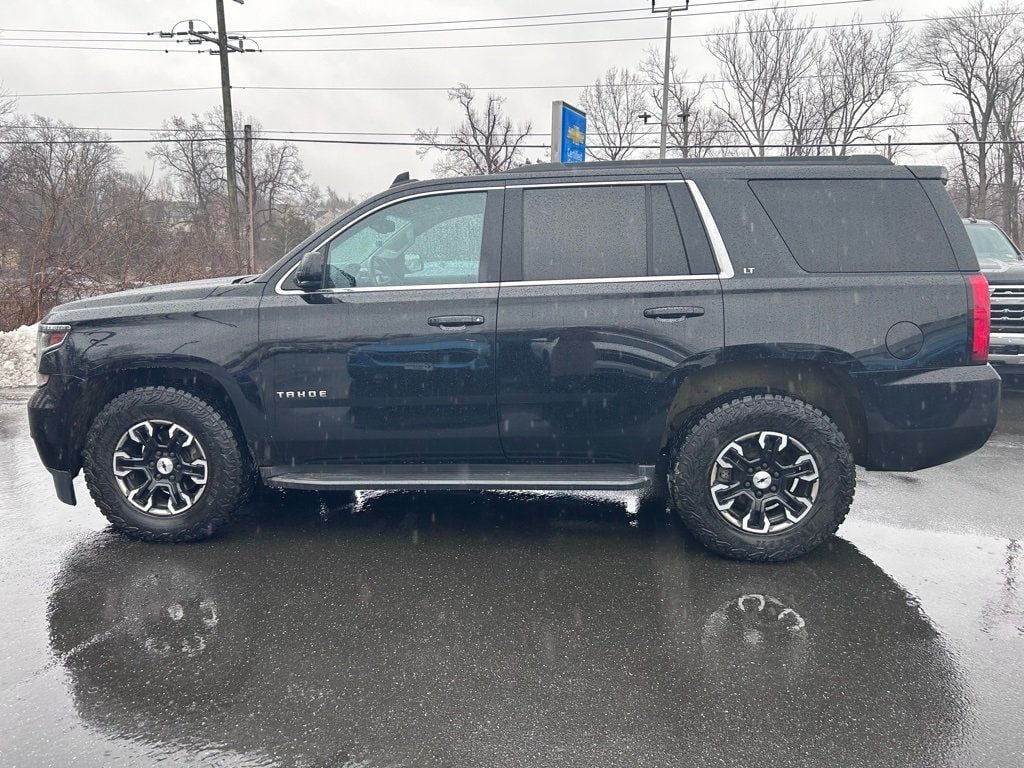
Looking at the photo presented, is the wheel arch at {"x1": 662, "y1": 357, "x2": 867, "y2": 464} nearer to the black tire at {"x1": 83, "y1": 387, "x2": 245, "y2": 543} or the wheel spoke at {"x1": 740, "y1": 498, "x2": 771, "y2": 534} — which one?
the wheel spoke at {"x1": 740, "y1": 498, "x2": 771, "y2": 534}

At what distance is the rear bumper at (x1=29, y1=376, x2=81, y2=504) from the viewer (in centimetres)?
429

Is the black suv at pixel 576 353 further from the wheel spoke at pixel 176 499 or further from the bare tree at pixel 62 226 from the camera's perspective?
the bare tree at pixel 62 226

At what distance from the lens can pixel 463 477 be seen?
4.15 meters

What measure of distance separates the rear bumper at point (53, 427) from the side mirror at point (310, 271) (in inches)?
57.3

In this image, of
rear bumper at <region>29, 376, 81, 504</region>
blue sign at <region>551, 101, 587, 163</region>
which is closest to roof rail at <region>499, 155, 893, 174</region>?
rear bumper at <region>29, 376, 81, 504</region>

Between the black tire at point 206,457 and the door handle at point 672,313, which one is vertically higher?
the door handle at point 672,313

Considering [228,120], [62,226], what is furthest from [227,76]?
[62,226]

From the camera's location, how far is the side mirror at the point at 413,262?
423 cm

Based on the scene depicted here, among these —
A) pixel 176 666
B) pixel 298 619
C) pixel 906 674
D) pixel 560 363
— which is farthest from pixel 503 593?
pixel 906 674

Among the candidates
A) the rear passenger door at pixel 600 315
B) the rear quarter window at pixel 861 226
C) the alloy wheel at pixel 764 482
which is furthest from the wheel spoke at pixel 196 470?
the rear quarter window at pixel 861 226

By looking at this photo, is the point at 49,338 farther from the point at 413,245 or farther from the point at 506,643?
the point at 506,643

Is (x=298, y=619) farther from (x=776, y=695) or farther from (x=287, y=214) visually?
(x=287, y=214)

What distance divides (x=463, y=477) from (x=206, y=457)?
1416 mm

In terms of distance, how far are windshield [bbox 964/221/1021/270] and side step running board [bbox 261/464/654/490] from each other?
7.03 meters
